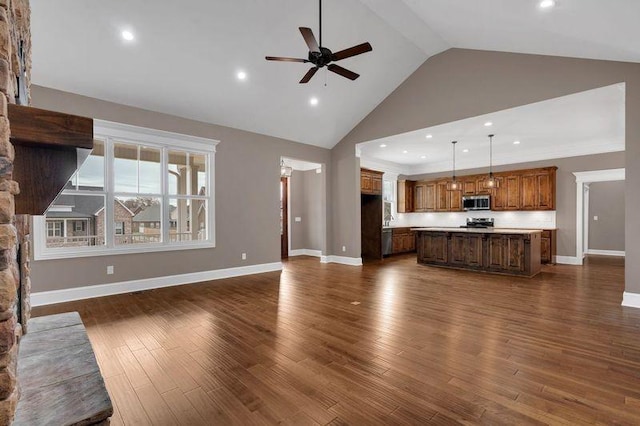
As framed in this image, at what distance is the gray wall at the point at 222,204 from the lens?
425cm

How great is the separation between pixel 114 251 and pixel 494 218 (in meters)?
9.42

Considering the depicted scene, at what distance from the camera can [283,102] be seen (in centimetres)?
565

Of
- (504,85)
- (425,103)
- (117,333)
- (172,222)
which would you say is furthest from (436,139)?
(117,333)

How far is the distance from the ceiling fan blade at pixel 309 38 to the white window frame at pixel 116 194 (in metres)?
3.03

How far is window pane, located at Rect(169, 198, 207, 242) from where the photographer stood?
5352 millimetres

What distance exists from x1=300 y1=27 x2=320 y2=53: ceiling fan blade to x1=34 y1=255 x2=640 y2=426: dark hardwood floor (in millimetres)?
3121

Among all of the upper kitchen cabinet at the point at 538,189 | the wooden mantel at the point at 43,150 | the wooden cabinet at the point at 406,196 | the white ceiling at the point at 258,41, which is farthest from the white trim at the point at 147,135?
the upper kitchen cabinet at the point at 538,189

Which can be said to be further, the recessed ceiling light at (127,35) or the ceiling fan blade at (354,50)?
the recessed ceiling light at (127,35)

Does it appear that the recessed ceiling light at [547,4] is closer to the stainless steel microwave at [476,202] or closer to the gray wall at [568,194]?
the gray wall at [568,194]

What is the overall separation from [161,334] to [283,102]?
4350 mm

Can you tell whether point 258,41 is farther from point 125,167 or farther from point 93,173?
point 93,173

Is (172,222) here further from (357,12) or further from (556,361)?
(556,361)

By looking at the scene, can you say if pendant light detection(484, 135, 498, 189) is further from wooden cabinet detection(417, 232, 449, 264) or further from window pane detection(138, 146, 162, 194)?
window pane detection(138, 146, 162, 194)

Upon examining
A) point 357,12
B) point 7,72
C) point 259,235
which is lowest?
point 259,235
